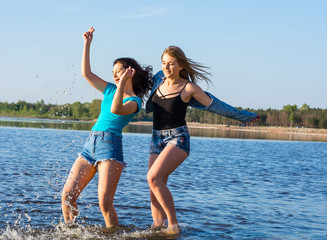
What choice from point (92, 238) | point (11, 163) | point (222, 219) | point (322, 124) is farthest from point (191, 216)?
point (322, 124)

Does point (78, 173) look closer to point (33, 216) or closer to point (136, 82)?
point (136, 82)

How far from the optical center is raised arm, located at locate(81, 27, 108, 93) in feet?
19.0

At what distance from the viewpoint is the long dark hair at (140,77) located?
18.6 feet

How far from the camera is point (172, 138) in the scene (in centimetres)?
576

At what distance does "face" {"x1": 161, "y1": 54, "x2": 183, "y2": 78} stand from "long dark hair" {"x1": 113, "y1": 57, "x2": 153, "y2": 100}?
0.85ft

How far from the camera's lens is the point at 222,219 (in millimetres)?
7773

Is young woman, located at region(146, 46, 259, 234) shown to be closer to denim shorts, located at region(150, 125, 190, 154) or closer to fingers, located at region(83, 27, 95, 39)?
denim shorts, located at region(150, 125, 190, 154)

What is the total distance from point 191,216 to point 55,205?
2.64m

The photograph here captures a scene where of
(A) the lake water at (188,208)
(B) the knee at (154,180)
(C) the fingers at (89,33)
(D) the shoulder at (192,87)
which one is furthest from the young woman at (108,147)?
(A) the lake water at (188,208)

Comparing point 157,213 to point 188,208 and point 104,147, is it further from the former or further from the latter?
point 188,208

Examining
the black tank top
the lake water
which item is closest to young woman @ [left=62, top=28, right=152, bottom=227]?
the black tank top

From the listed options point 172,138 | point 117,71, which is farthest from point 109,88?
point 172,138

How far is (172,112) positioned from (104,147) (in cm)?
102

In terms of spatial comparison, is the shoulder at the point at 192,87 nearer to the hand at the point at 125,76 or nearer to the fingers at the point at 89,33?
the hand at the point at 125,76
